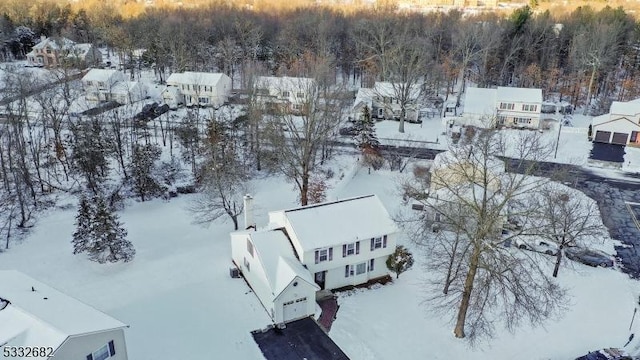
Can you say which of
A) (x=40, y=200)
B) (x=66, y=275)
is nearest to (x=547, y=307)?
(x=66, y=275)

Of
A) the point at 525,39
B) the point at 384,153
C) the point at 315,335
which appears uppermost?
the point at 525,39

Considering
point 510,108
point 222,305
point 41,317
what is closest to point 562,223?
point 222,305

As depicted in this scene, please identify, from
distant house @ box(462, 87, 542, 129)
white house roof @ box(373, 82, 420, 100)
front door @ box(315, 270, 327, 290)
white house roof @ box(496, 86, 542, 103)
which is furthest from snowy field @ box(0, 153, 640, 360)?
white house roof @ box(373, 82, 420, 100)

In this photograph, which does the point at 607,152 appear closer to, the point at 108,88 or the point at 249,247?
the point at 249,247

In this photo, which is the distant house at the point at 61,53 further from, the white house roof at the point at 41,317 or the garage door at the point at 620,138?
the garage door at the point at 620,138

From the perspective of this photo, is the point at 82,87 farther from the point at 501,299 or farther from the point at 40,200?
the point at 501,299

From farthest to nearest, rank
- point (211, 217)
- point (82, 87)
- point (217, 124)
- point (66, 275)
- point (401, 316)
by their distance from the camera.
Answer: point (82, 87), point (217, 124), point (211, 217), point (66, 275), point (401, 316)

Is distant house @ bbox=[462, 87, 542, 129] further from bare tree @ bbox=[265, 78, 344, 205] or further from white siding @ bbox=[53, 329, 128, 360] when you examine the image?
white siding @ bbox=[53, 329, 128, 360]

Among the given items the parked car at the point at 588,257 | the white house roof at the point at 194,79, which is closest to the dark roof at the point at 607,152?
the parked car at the point at 588,257
